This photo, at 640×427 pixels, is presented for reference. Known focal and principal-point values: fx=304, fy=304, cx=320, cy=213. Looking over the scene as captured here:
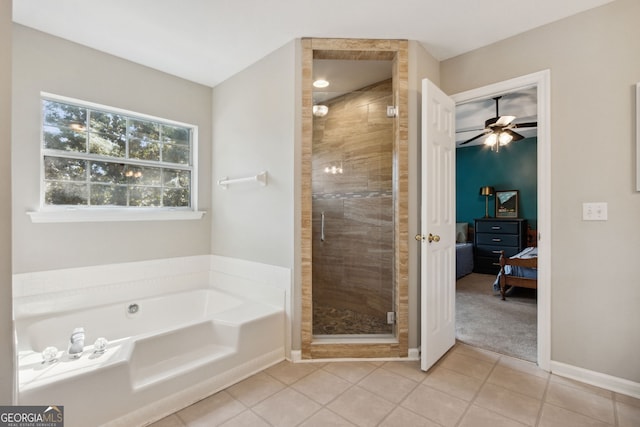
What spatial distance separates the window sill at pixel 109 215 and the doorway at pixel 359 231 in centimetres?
133

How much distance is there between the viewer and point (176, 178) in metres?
3.02

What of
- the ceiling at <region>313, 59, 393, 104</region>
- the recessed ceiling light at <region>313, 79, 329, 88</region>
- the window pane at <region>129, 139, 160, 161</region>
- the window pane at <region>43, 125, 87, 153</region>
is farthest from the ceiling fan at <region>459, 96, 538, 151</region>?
the window pane at <region>43, 125, 87, 153</region>

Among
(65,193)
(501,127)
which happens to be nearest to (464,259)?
(501,127)

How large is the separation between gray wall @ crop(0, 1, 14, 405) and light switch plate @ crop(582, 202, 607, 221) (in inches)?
115

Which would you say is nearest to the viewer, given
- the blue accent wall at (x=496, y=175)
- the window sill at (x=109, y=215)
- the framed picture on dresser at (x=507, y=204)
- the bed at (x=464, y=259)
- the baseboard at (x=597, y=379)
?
the baseboard at (x=597, y=379)

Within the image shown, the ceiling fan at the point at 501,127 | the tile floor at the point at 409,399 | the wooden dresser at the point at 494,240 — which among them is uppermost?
the ceiling fan at the point at 501,127

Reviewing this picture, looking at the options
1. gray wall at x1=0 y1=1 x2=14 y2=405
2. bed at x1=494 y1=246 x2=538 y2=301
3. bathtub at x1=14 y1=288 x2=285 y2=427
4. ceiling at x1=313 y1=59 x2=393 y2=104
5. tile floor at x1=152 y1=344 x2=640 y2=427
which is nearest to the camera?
gray wall at x1=0 y1=1 x2=14 y2=405

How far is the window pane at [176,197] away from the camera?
2.95m

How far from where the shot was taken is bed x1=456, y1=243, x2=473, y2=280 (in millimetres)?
4973

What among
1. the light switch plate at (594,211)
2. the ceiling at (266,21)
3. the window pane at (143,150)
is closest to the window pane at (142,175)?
the window pane at (143,150)

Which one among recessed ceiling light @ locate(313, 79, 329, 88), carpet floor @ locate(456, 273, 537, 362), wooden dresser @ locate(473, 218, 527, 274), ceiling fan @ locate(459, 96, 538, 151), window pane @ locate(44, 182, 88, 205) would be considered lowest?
carpet floor @ locate(456, 273, 537, 362)

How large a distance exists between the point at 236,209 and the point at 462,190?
4.93 m

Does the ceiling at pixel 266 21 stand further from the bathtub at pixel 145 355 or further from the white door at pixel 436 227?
the bathtub at pixel 145 355

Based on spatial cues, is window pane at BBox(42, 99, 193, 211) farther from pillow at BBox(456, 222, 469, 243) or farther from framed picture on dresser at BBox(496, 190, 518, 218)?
framed picture on dresser at BBox(496, 190, 518, 218)
